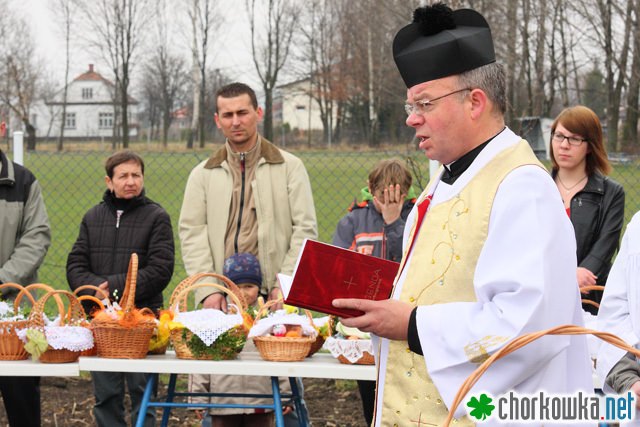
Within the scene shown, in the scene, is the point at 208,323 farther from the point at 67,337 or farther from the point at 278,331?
the point at 67,337

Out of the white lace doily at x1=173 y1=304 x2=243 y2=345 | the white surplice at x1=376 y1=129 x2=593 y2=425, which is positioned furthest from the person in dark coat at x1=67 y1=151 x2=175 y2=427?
the white surplice at x1=376 y1=129 x2=593 y2=425

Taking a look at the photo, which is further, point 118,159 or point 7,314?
point 118,159

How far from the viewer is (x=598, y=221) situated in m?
5.30

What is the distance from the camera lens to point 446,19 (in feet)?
8.84

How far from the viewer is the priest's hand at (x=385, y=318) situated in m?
2.55

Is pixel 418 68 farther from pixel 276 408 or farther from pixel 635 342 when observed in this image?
pixel 276 408

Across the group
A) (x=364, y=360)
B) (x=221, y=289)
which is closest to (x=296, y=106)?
(x=221, y=289)

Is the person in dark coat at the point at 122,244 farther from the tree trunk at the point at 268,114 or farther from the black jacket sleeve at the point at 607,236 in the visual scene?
the tree trunk at the point at 268,114

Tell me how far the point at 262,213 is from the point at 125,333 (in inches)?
42.0

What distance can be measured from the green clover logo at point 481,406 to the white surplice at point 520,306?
0.09ft

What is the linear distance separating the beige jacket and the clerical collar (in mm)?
2516

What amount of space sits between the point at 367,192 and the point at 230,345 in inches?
63.3

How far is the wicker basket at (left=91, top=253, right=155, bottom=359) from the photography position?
4660mm

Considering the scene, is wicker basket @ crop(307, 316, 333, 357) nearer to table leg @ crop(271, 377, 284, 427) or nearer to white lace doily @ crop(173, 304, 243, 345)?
table leg @ crop(271, 377, 284, 427)
